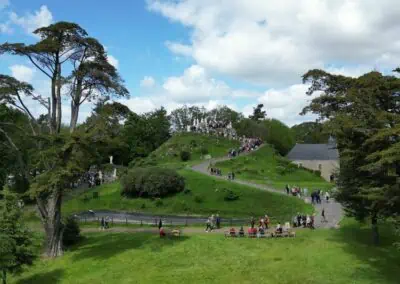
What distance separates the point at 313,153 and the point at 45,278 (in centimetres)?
6178

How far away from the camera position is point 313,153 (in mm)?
78188

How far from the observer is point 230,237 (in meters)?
28.8

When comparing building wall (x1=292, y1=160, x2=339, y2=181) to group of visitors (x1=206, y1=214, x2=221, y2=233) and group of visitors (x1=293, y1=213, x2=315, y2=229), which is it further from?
group of visitors (x1=206, y1=214, x2=221, y2=233)

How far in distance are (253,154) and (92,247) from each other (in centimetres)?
4765

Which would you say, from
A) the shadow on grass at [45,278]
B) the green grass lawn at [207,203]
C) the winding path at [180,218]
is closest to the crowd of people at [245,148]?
the green grass lawn at [207,203]

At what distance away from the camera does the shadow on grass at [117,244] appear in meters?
26.4

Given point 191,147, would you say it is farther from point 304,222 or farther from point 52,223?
point 52,223

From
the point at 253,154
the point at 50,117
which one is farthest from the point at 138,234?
the point at 253,154

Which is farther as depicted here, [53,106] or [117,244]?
[53,106]

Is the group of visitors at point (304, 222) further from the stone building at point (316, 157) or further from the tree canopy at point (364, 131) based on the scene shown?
the stone building at point (316, 157)

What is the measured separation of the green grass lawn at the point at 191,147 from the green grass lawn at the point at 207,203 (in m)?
18.1

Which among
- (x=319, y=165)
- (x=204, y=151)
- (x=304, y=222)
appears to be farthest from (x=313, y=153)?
(x=304, y=222)

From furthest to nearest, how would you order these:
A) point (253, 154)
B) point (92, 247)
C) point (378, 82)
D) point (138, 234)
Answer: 1. point (253, 154)
2. point (138, 234)
3. point (92, 247)
4. point (378, 82)

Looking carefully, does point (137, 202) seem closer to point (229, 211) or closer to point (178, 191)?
point (178, 191)
